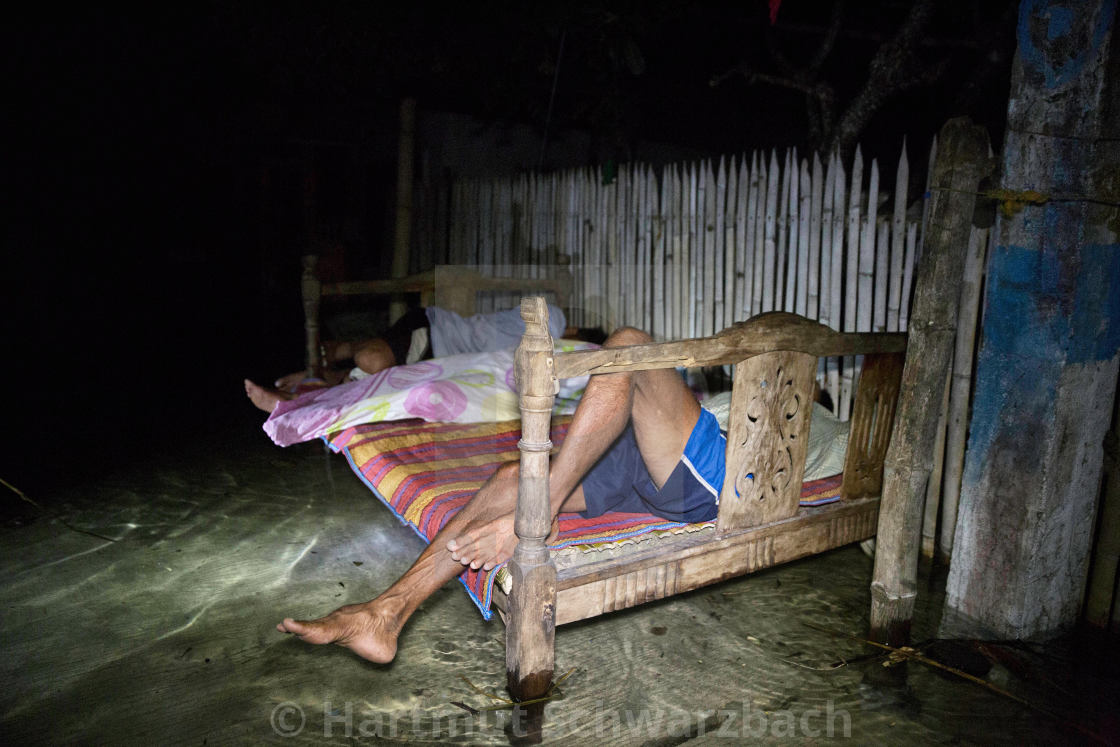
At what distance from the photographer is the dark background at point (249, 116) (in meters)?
7.55

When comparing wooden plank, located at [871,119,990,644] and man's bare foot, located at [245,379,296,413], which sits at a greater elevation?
wooden plank, located at [871,119,990,644]

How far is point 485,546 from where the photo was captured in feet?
7.99

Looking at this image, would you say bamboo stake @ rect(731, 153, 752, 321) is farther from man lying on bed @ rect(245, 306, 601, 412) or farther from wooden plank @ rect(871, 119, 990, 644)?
wooden plank @ rect(871, 119, 990, 644)

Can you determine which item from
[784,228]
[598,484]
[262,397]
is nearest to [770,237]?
[784,228]

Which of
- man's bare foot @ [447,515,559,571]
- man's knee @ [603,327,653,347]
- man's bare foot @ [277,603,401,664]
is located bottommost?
man's bare foot @ [277,603,401,664]

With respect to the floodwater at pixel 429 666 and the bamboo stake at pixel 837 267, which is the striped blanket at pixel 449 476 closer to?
the floodwater at pixel 429 666

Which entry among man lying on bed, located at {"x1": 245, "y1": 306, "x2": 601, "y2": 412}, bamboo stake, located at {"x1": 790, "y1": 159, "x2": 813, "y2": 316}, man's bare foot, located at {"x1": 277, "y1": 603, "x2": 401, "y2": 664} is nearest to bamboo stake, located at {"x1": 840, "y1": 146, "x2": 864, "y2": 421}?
bamboo stake, located at {"x1": 790, "y1": 159, "x2": 813, "y2": 316}

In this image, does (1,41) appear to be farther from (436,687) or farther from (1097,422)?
(1097,422)

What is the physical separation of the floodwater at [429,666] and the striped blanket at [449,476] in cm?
→ 37

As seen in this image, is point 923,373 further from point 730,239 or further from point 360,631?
point 360,631

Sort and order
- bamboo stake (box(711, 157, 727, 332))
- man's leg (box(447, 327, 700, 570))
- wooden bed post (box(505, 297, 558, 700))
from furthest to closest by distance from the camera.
Answer: bamboo stake (box(711, 157, 727, 332)) → man's leg (box(447, 327, 700, 570)) → wooden bed post (box(505, 297, 558, 700))

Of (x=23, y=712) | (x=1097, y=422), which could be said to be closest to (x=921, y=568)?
(x=1097, y=422)

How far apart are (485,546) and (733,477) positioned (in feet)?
3.05

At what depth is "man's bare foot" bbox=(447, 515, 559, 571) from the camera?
2436 mm
